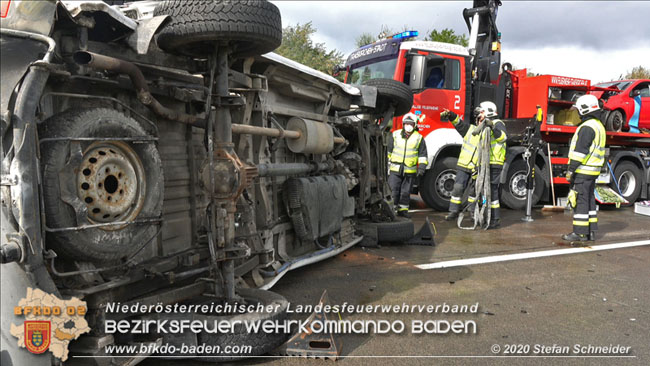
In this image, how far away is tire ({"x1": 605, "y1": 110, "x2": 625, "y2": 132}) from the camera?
10.1 metres

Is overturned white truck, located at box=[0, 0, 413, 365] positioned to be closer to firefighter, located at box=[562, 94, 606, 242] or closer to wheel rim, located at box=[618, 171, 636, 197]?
firefighter, located at box=[562, 94, 606, 242]

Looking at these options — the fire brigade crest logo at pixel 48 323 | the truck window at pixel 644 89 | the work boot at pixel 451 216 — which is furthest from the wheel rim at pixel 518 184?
the fire brigade crest logo at pixel 48 323

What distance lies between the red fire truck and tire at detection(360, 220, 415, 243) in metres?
3.11

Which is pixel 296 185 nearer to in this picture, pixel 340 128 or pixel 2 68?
pixel 340 128

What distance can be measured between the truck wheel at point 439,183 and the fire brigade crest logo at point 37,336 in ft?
24.2

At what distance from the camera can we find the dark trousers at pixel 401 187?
7953 millimetres

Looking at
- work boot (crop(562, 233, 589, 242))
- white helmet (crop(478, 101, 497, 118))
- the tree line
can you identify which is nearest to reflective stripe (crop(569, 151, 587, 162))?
work boot (crop(562, 233, 589, 242))

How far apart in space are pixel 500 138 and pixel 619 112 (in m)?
4.97

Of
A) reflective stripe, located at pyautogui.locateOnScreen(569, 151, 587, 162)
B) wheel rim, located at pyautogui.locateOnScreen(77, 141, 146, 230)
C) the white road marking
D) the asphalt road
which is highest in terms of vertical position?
reflective stripe, located at pyautogui.locateOnScreen(569, 151, 587, 162)

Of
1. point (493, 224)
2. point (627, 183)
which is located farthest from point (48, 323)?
point (627, 183)

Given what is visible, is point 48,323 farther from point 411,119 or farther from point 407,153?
point 411,119

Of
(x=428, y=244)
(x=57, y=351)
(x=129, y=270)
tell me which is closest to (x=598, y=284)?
(x=428, y=244)

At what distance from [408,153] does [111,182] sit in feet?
20.0

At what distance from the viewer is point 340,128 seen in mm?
5520
